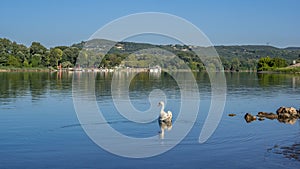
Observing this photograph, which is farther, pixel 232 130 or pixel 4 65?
pixel 4 65

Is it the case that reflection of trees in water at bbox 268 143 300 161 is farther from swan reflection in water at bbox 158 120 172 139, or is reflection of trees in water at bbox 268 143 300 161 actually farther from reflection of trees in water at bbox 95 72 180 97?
reflection of trees in water at bbox 95 72 180 97

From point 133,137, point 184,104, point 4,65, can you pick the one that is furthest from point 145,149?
point 4,65

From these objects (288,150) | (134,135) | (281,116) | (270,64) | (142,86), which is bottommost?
(288,150)

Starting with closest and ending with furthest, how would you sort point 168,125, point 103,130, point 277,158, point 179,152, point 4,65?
point 277,158
point 179,152
point 103,130
point 168,125
point 4,65

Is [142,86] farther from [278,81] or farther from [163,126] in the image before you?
[163,126]

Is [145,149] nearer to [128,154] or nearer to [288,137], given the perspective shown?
[128,154]

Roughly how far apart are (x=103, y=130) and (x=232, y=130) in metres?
6.84

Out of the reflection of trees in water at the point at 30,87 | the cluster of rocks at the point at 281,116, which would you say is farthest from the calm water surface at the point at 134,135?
the reflection of trees in water at the point at 30,87

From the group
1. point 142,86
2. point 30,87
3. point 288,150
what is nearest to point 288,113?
point 288,150

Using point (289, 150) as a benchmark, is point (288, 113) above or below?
above

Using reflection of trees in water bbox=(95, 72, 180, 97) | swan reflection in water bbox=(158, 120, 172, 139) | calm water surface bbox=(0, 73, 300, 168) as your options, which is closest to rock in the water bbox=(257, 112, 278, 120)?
calm water surface bbox=(0, 73, 300, 168)

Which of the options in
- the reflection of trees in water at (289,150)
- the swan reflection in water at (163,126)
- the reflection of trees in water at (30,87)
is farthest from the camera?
the reflection of trees in water at (30,87)

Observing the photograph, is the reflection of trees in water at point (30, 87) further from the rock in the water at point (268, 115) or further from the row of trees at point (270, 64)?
the row of trees at point (270, 64)

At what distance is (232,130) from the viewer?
907 inches
